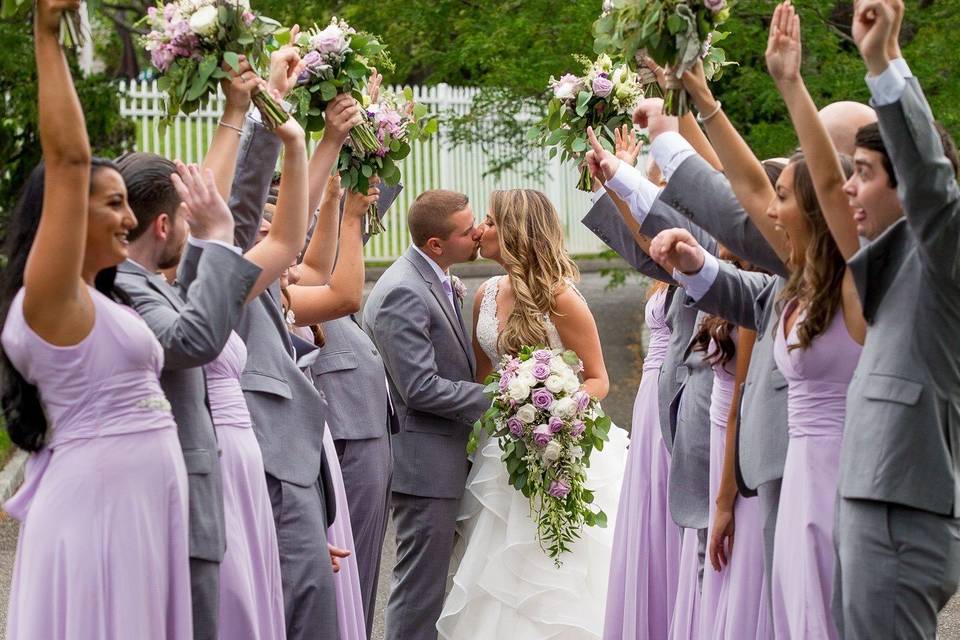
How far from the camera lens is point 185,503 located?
3.79 metres

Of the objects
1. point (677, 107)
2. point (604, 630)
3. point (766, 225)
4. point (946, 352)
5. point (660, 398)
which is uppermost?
point (677, 107)

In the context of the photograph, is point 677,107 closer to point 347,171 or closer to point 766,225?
point 766,225

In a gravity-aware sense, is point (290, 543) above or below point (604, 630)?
above

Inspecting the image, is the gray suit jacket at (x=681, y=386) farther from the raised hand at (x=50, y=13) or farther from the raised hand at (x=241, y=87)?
the raised hand at (x=50, y=13)

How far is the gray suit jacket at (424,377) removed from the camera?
6508 millimetres

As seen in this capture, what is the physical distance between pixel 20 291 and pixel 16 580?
0.81 metres

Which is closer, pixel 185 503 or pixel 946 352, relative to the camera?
pixel 946 352

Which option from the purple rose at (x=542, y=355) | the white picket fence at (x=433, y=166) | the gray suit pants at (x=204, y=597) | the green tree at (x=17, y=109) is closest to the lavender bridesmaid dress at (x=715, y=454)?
the purple rose at (x=542, y=355)

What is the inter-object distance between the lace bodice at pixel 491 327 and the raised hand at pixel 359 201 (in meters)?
1.14

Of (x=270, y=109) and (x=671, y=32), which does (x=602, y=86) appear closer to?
(x=671, y=32)

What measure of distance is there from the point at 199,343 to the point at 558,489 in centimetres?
297

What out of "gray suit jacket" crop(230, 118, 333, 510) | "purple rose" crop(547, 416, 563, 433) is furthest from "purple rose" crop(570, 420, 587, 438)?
"gray suit jacket" crop(230, 118, 333, 510)

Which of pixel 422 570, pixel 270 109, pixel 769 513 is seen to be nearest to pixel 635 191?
pixel 769 513

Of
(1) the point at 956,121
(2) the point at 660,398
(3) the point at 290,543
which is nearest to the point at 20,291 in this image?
(3) the point at 290,543
